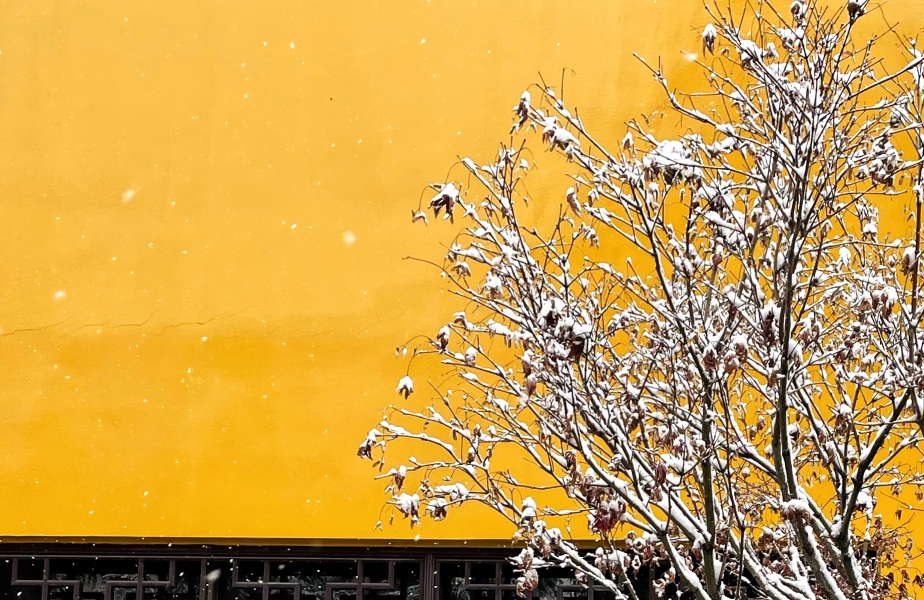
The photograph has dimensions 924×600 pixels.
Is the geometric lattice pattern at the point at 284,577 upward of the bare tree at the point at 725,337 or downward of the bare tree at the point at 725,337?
downward

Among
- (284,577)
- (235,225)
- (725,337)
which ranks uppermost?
(235,225)

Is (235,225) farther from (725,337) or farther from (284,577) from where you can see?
(725,337)

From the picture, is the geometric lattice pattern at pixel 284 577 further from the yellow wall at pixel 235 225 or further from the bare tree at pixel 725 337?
the bare tree at pixel 725 337

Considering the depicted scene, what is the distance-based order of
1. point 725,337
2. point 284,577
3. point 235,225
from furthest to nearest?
1. point 235,225
2. point 284,577
3. point 725,337

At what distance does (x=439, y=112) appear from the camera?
6.49 m

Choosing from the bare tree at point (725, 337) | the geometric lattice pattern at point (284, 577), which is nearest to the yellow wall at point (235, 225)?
the geometric lattice pattern at point (284, 577)

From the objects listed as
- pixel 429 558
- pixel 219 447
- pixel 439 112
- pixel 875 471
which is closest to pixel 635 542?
pixel 875 471

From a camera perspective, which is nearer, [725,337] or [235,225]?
[725,337]

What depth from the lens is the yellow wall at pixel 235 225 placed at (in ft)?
20.1

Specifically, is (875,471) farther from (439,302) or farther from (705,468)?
(439,302)

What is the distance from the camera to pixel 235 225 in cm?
641

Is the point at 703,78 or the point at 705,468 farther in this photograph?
Answer: the point at 703,78

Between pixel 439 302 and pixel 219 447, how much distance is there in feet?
5.54

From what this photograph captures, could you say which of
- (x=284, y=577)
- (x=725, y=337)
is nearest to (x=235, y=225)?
(x=284, y=577)
